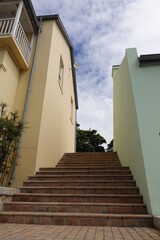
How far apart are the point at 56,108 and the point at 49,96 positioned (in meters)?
1.02

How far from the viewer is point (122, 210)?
2.78m

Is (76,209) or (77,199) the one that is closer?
(76,209)

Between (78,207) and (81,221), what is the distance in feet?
1.12

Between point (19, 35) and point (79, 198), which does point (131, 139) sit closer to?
point (79, 198)

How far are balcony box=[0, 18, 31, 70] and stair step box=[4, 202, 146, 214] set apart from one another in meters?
4.55

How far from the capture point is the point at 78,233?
2094 millimetres

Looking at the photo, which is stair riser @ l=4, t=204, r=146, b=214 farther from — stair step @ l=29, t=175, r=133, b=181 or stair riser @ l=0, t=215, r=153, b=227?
stair step @ l=29, t=175, r=133, b=181

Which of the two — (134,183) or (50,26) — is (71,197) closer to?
(134,183)

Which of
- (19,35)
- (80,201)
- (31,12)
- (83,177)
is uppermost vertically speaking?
(31,12)

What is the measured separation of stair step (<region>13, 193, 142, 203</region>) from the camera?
10.1 ft

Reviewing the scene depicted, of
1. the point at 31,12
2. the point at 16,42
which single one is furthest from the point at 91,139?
the point at 16,42

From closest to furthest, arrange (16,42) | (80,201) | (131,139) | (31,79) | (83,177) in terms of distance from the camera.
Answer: (80,201) → (131,139) → (83,177) → (16,42) → (31,79)

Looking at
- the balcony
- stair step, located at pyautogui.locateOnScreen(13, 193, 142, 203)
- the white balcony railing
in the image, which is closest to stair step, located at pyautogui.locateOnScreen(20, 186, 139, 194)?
stair step, located at pyautogui.locateOnScreen(13, 193, 142, 203)

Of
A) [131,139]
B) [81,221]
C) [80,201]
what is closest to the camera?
[81,221]
